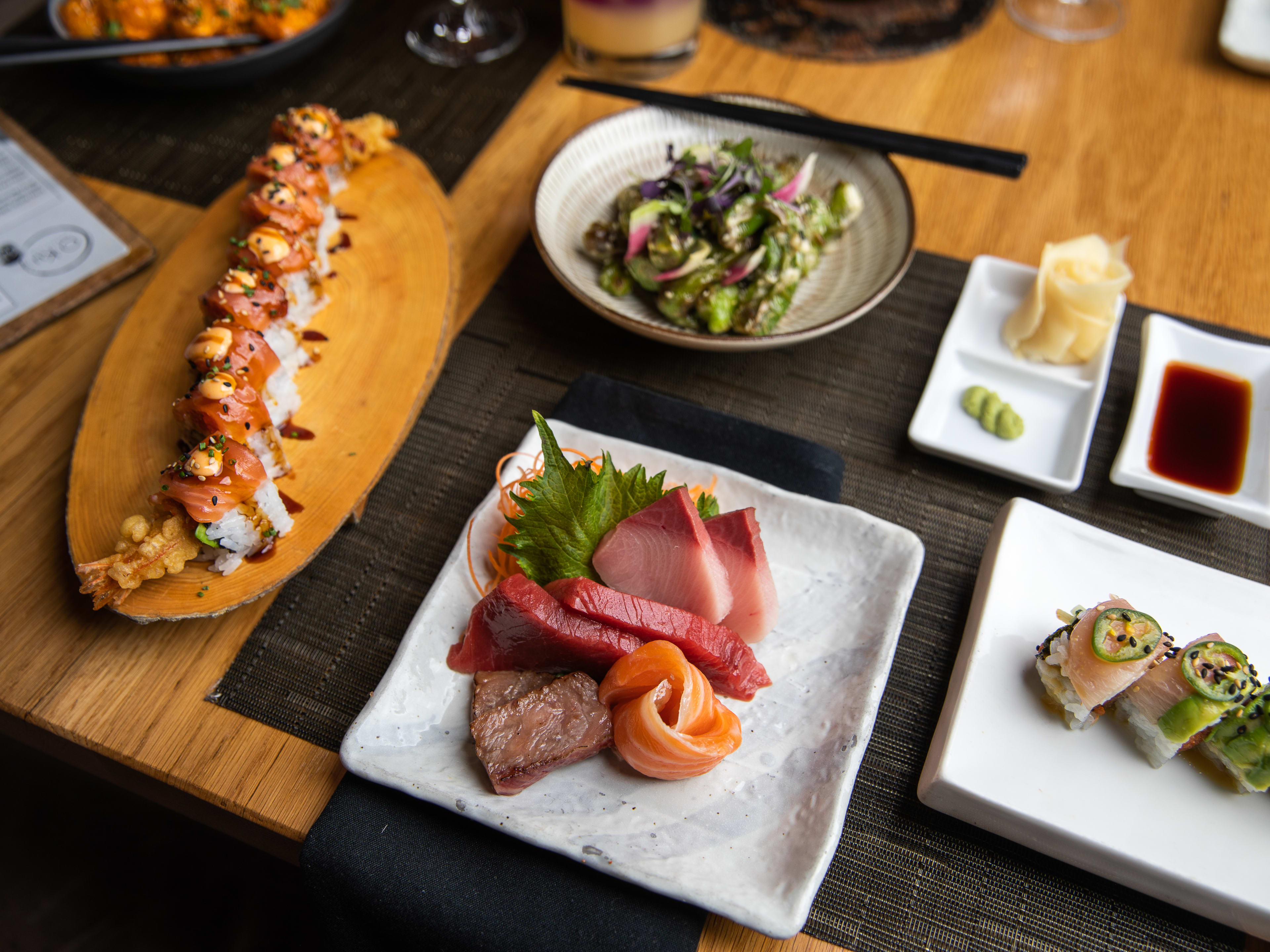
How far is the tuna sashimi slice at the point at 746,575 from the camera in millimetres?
1447

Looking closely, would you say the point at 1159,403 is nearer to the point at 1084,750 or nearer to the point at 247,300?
the point at 1084,750

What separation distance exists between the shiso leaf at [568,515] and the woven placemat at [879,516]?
328 millimetres

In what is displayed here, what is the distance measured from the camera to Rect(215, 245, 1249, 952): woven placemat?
4.35 ft

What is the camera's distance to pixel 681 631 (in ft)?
4.60

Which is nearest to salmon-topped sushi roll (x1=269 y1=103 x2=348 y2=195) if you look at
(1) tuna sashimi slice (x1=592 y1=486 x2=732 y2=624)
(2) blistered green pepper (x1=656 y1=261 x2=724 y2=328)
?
(2) blistered green pepper (x1=656 y1=261 x2=724 y2=328)

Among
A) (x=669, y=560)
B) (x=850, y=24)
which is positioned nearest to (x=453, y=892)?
(x=669, y=560)

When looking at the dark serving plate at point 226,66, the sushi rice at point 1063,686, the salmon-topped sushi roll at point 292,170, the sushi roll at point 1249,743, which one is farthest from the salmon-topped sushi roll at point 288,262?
the sushi roll at point 1249,743

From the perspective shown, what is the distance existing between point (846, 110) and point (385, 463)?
192 cm

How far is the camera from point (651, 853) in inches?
49.1

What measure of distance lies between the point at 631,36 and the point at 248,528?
2030 millimetres

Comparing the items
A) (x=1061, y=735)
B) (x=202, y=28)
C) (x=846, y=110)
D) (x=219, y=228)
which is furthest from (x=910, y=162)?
(x=202, y=28)

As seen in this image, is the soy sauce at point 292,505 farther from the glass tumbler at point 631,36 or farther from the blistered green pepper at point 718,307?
the glass tumbler at point 631,36

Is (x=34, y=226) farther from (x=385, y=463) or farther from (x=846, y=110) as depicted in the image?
(x=846, y=110)

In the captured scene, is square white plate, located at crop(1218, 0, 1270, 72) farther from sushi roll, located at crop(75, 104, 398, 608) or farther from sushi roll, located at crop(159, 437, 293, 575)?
sushi roll, located at crop(159, 437, 293, 575)
